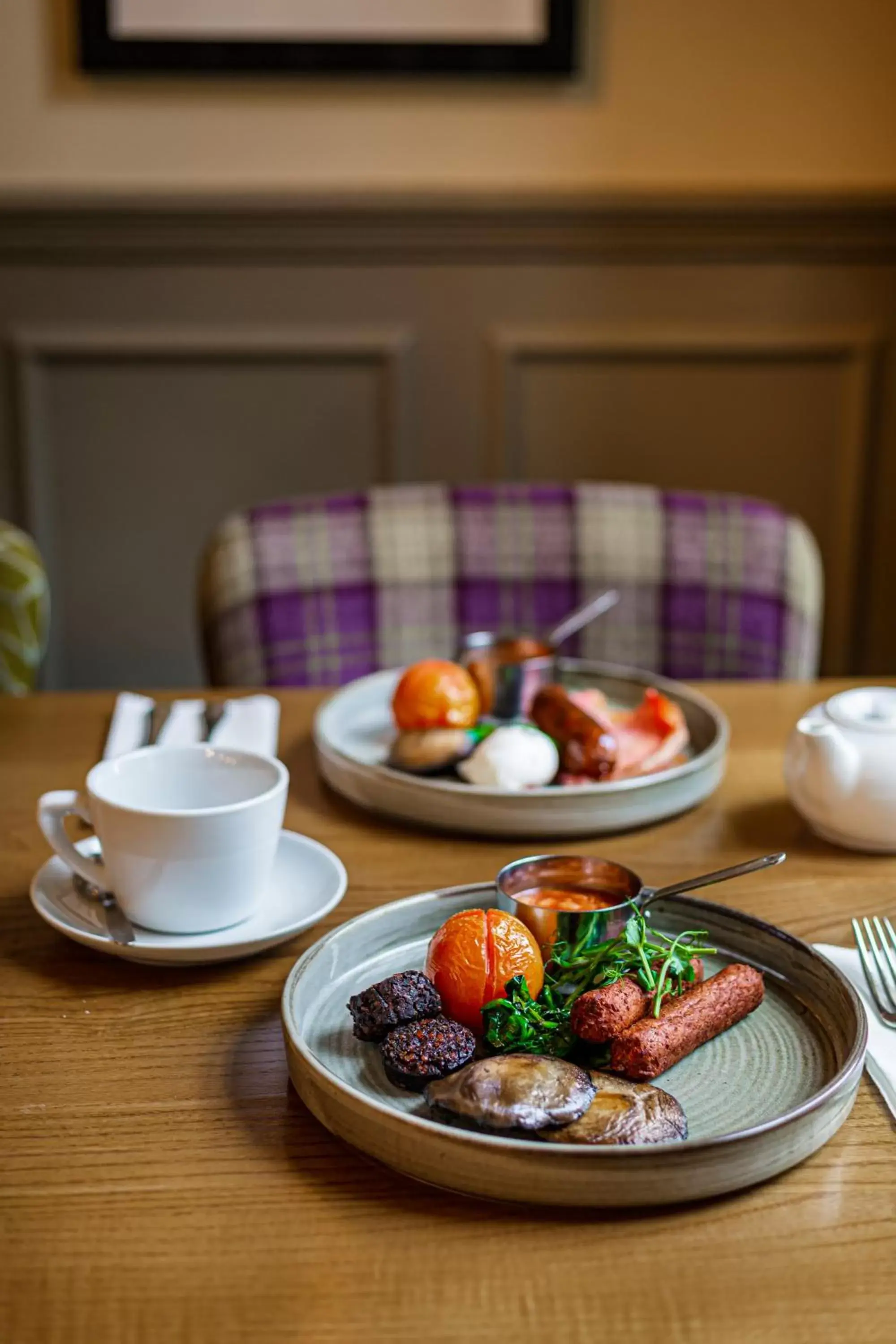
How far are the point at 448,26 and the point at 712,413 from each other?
86 centimetres

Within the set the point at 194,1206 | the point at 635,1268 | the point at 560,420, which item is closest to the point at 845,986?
the point at 635,1268

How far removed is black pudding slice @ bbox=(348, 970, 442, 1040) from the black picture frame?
2129 mm

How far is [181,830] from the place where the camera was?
79cm

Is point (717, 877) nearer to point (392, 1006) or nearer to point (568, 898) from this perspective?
point (568, 898)

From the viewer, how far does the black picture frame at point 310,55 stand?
241 cm

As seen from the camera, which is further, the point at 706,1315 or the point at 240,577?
the point at 240,577

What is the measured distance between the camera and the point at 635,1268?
55 centimetres

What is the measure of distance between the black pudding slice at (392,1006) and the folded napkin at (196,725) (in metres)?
0.53

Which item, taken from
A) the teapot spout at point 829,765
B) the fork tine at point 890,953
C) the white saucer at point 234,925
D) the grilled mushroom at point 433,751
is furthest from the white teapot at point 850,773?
the white saucer at point 234,925

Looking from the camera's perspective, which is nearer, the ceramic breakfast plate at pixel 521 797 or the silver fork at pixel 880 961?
the silver fork at pixel 880 961

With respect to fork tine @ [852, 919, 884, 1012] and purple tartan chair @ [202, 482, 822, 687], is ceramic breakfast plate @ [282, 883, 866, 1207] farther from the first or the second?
purple tartan chair @ [202, 482, 822, 687]

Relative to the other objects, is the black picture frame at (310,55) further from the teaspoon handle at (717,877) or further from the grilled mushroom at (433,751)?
the teaspoon handle at (717,877)

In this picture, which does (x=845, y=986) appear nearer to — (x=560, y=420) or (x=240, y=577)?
(x=240, y=577)

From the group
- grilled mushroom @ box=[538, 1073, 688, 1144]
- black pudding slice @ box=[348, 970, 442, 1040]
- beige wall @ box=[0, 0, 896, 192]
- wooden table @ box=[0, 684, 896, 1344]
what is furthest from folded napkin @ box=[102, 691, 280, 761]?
beige wall @ box=[0, 0, 896, 192]
